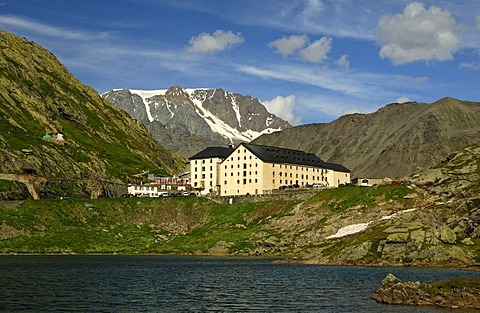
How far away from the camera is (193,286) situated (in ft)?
311

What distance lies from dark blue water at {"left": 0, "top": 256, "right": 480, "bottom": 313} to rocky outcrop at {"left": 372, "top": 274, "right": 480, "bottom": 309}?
260cm

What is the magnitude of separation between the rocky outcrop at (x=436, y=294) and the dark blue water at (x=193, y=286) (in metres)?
2.60

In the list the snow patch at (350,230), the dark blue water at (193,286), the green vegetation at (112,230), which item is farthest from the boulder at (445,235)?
the green vegetation at (112,230)

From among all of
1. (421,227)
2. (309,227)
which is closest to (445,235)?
(421,227)

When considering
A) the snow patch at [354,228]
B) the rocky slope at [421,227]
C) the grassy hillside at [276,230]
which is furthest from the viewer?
the snow patch at [354,228]

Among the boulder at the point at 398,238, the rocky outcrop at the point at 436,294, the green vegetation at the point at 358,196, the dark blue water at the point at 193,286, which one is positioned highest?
the green vegetation at the point at 358,196

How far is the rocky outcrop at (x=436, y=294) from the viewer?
240 feet

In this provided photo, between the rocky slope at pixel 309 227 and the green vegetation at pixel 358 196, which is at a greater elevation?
the green vegetation at pixel 358 196

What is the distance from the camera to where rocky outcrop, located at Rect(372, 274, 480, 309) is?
73.1 metres

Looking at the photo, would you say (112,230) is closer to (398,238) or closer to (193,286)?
(398,238)

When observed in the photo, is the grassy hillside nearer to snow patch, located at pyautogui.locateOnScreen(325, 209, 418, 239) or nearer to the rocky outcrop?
snow patch, located at pyautogui.locateOnScreen(325, 209, 418, 239)

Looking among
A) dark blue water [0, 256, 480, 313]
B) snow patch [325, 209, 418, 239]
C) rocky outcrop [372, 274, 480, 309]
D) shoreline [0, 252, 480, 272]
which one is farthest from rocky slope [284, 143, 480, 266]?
rocky outcrop [372, 274, 480, 309]

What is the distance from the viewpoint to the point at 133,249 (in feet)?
582

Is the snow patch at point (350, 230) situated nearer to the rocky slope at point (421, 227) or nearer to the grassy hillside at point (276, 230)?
the rocky slope at point (421, 227)
